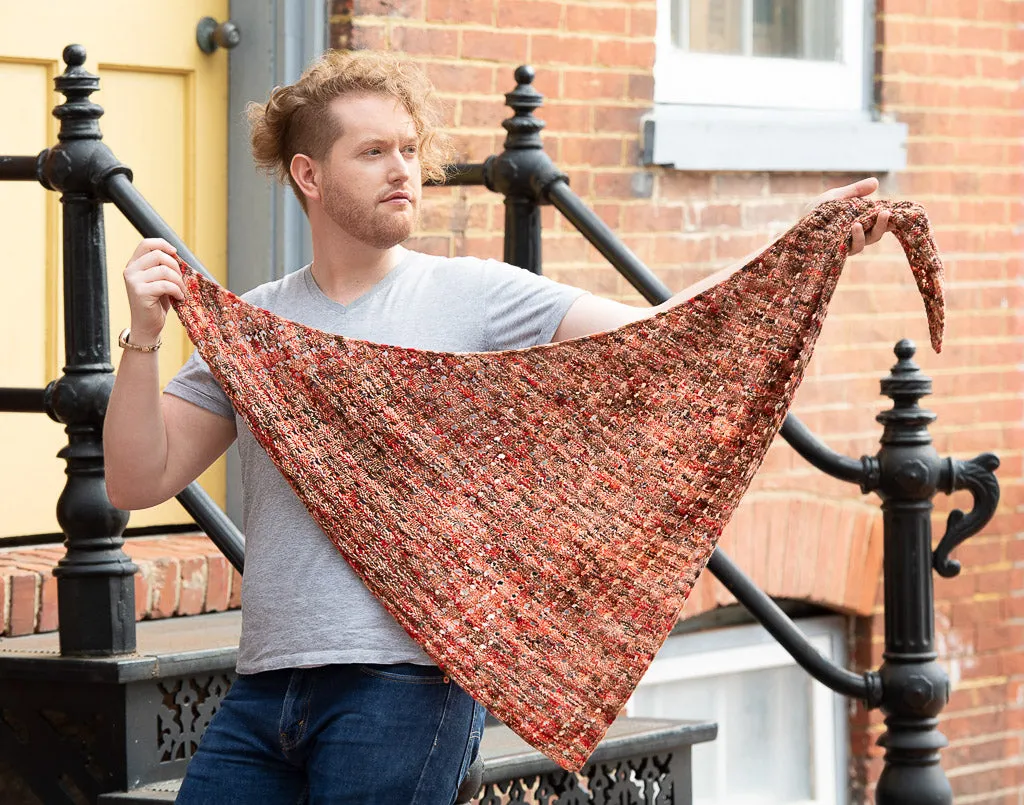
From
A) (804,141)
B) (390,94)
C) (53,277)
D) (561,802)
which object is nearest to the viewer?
(390,94)

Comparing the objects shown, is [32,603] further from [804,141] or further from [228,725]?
[804,141]

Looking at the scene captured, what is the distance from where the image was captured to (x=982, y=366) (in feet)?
18.6

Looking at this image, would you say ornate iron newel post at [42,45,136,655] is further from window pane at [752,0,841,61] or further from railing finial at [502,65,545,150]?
window pane at [752,0,841,61]

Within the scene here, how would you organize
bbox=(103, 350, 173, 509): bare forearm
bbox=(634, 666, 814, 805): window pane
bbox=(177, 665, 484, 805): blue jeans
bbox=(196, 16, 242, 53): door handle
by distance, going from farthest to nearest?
bbox=(634, 666, 814, 805): window pane
bbox=(196, 16, 242, 53): door handle
bbox=(103, 350, 173, 509): bare forearm
bbox=(177, 665, 484, 805): blue jeans

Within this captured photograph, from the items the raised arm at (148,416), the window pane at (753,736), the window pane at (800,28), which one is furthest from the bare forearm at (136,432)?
the window pane at (800,28)

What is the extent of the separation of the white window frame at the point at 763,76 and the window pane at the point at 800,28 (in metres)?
0.04

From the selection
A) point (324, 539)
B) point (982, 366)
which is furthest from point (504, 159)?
point (982, 366)

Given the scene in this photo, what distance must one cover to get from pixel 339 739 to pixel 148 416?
0.52 meters

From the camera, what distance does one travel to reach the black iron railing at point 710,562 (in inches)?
132

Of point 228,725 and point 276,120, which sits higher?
point 276,120

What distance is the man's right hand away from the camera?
242 cm

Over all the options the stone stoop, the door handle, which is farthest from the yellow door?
the stone stoop

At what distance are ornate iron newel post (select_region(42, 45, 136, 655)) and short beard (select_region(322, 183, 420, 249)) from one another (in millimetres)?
974

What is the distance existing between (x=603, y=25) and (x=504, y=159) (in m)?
1.18
